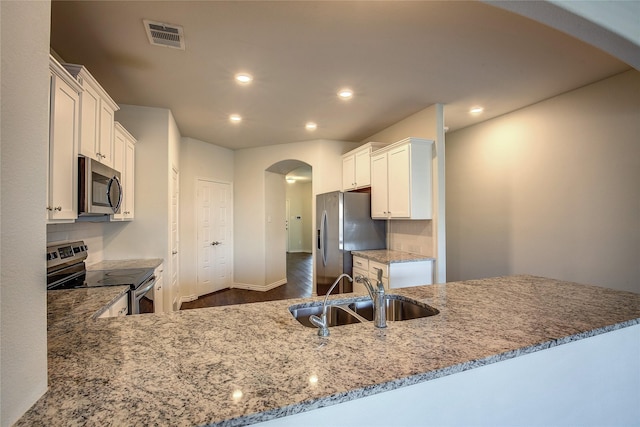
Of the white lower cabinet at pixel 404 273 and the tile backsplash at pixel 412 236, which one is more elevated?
the tile backsplash at pixel 412 236

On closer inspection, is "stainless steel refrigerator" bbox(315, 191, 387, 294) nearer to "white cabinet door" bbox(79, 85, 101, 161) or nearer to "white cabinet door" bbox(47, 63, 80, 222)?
"white cabinet door" bbox(79, 85, 101, 161)

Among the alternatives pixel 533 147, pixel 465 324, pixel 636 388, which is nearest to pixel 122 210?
pixel 465 324

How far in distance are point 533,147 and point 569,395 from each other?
2945 mm

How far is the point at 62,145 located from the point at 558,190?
4.28m

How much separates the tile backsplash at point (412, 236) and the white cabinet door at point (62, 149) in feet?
10.8

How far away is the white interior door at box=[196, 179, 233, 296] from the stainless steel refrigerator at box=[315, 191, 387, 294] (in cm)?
203

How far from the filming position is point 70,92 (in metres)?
1.82

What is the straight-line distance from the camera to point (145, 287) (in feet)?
7.80

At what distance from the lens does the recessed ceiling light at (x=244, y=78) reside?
8.67 ft

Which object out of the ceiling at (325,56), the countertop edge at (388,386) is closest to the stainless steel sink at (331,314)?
the countertop edge at (388,386)

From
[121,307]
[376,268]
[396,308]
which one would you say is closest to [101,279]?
[121,307]

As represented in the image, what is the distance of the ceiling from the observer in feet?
5.98

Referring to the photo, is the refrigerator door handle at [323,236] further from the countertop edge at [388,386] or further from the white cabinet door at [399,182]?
the countertop edge at [388,386]

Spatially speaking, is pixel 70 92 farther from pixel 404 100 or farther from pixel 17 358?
pixel 404 100
